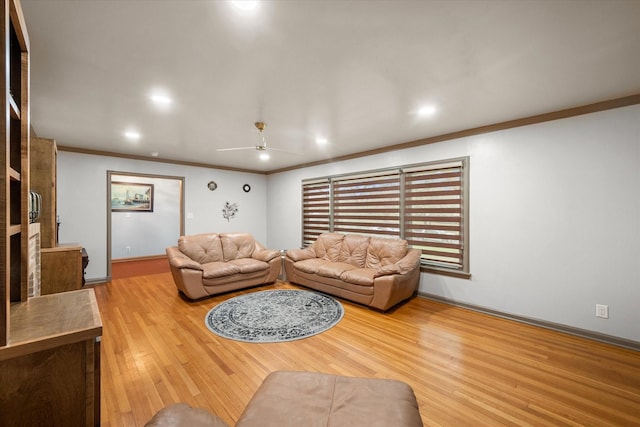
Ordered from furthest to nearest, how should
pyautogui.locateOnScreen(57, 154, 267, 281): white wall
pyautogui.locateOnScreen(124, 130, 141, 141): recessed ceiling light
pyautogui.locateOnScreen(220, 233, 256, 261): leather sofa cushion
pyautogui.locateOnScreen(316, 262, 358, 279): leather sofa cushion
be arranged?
pyautogui.locateOnScreen(220, 233, 256, 261): leather sofa cushion → pyautogui.locateOnScreen(57, 154, 267, 281): white wall → pyautogui.locateOnScreen(316, 262, 358, 279): leather sofa cushion → pyautogui.locateOnScreen(124, 130, 141, 141): recessed ceiling light

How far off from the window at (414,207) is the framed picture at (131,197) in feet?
16.4

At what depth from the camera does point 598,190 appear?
279cm

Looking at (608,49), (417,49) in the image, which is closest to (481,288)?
(608,49)

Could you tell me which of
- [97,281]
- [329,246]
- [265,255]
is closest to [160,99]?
[265,255]

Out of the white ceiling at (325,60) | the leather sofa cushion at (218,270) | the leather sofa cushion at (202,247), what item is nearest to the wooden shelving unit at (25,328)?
the white ceiling at (325,60)

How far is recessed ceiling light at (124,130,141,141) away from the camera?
3.93 meters

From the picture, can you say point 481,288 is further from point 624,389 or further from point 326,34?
point 326,34

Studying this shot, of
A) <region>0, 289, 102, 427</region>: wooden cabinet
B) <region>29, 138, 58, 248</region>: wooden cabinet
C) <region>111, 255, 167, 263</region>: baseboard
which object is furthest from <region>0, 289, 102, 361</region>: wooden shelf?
<region>111, 255, 167, 263</region>: baseboard

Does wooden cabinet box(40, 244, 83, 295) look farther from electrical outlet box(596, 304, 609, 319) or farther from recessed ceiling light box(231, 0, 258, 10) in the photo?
electrical outlet box(596, 304, 609, 319)

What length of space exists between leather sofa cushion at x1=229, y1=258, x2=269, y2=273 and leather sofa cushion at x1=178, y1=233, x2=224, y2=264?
0.37 meters

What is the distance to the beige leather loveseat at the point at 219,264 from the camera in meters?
3.99

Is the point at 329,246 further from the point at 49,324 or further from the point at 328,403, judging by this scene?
the point at 49,324

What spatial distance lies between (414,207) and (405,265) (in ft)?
3.30

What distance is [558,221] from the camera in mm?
3020
